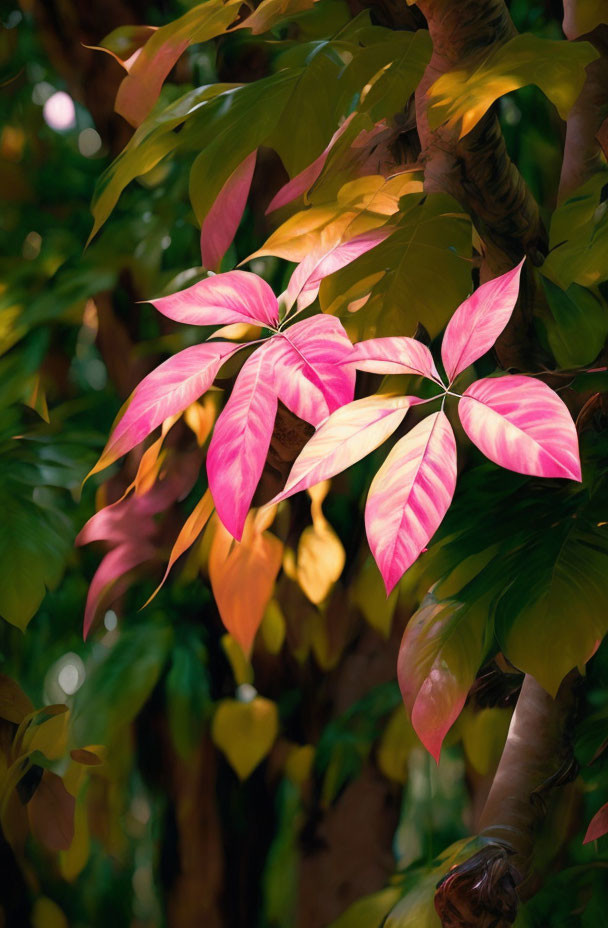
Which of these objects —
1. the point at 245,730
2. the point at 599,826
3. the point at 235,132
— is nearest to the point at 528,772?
the point at 599,826

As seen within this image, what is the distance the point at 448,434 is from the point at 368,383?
1.13ft

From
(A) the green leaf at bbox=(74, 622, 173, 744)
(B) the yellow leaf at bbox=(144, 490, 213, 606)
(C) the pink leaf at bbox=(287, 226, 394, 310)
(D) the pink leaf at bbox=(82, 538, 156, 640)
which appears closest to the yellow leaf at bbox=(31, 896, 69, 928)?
(A) the green leaf at bbox=(74, 622, 173, 744)

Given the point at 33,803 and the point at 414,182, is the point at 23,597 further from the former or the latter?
the point at 414,182

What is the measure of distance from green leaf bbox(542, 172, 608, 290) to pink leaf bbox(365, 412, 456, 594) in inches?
5.0

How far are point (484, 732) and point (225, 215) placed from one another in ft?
1.13

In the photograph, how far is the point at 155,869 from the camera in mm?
572

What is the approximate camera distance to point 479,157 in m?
0.32

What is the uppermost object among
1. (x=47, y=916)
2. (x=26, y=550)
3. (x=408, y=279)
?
(x=408, y=279)

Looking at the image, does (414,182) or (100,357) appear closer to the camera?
(414,182)

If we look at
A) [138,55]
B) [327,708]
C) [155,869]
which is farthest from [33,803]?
[138,55]

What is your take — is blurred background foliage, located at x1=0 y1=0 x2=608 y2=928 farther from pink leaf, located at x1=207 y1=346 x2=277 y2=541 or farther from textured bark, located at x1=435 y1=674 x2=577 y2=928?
pink leaf, located at x1=207 y1=346 x2=277 y2=541

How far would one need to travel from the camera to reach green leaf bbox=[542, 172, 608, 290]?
0.30 m

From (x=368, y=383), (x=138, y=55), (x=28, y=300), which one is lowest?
(x=368, y=383)

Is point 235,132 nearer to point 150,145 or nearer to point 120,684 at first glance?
point 150,145
